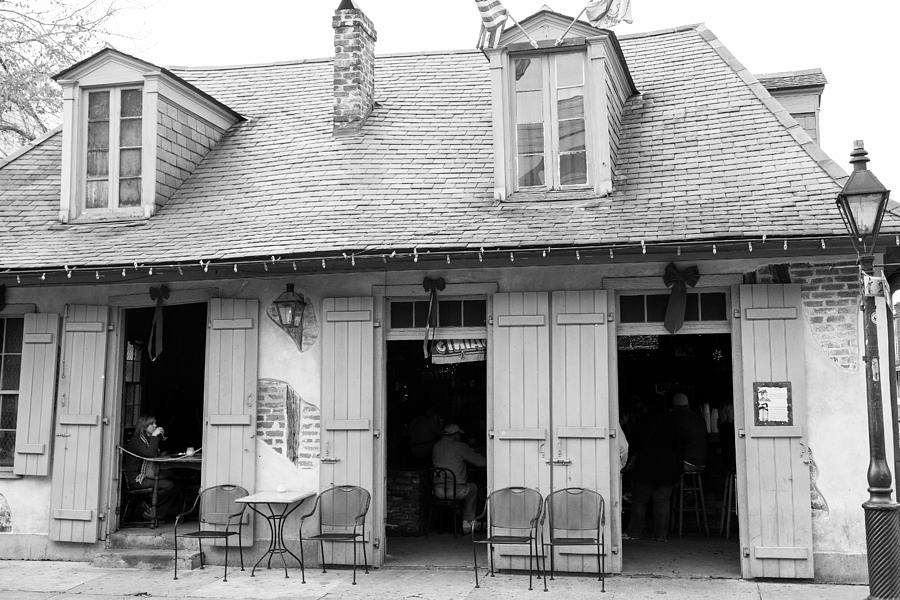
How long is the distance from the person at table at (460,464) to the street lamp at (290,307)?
96.8 inches

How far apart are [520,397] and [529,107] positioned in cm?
323

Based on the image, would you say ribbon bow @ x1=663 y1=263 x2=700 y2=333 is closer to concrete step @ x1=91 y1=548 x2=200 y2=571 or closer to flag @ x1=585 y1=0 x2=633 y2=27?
flag @ x1=585 y1=0 x2=633 y2=27

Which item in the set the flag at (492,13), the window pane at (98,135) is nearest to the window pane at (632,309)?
the flag at (492,13)

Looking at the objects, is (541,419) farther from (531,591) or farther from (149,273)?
(149,273)

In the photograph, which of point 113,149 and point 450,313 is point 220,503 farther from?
point 113,149

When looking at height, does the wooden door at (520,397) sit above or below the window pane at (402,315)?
below

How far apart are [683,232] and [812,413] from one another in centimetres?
204

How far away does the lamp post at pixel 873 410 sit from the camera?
6129 mm

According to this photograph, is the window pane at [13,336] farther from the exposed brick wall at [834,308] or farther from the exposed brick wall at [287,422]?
the exposed brick wall at [834,308]

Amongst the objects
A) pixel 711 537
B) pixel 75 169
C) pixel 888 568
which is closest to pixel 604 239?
pixel 888 568

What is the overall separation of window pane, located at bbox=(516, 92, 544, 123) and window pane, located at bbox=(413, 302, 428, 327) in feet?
7.61

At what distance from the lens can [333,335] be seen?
9258 millimetres

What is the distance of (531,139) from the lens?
32.3 feet

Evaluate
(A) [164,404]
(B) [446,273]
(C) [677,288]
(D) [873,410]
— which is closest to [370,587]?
(B) [446,273]
